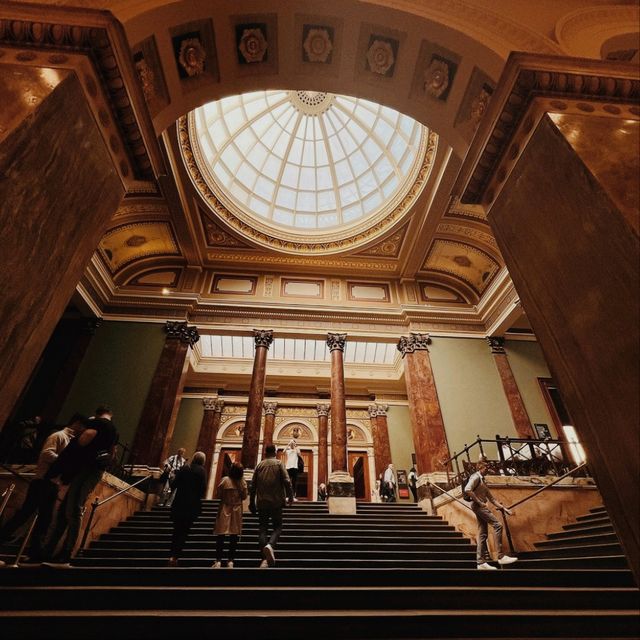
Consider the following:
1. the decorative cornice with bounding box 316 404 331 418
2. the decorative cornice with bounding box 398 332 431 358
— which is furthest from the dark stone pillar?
the decorative cornice with bounding box 316 404 331 418

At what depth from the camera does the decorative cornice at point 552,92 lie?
10.6ft

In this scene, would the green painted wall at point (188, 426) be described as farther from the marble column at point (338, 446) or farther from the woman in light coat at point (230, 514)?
the woman in light coat at point (230, 514)

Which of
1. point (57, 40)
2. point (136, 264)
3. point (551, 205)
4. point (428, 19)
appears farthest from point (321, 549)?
point (136, 264)

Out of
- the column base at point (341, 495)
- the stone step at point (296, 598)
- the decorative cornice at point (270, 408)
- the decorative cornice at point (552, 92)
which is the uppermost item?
the decorative cornice at point (270, 408)

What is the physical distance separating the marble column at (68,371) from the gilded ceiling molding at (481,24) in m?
10.0

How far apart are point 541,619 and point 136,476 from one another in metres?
7.99

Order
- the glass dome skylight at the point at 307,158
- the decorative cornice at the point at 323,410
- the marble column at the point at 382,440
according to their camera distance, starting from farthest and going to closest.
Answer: the decorative cornice at the point at 323,410 → the marble column at the point at 382,440 → the glass dome skylight at the point at 307,158

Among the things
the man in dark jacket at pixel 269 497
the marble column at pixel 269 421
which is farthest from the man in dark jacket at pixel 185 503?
the marble column at pixel 269 421

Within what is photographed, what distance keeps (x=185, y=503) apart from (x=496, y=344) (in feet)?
32.8

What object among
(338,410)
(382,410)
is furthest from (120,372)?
(382,410)

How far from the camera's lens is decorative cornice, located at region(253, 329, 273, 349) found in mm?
10672

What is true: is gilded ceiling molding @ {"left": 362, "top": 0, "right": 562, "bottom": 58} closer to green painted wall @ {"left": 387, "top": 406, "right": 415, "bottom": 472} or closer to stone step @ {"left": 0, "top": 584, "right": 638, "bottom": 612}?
stone step @ {"left": 0, "top": 584, "right": 638, "bottom": 612}

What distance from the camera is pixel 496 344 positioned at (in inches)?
435

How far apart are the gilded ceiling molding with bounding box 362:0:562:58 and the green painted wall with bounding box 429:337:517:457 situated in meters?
8.11
